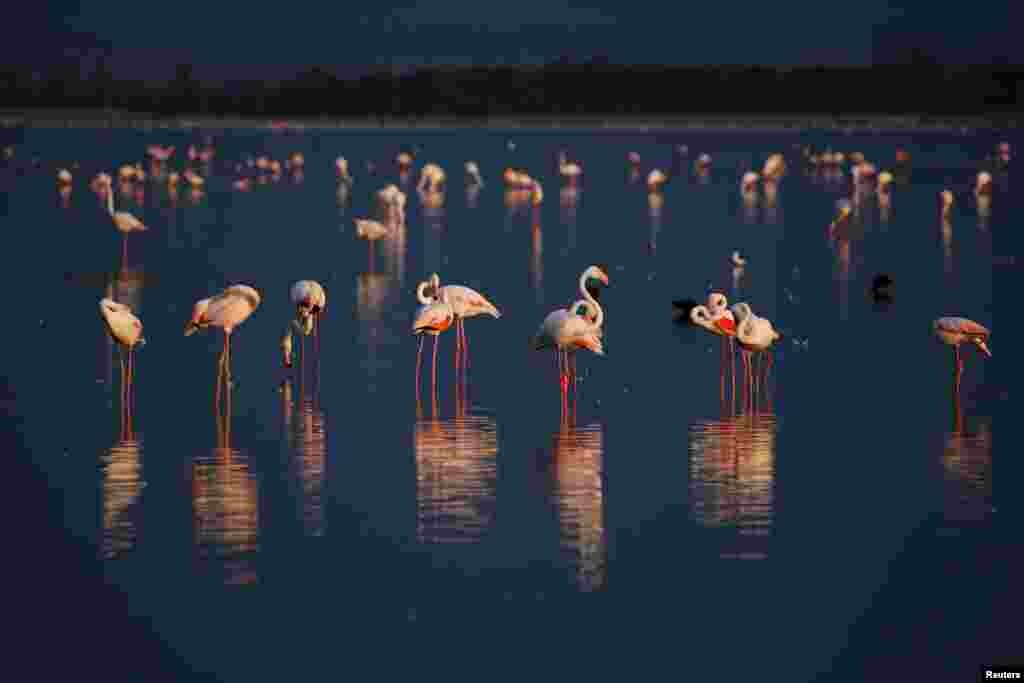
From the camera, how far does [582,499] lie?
11.4 m

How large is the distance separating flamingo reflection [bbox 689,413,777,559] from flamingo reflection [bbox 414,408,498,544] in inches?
39.5

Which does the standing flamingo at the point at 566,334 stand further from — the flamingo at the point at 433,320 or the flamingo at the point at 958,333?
the flamingo at the point at 958,333

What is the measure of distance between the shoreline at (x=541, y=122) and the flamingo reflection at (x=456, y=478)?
62.0 meters

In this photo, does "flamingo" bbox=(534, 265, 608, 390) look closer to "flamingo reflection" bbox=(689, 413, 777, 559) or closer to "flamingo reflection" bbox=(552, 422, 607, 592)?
"flamingo reflection" bbox=(552, 422, 607, 592)

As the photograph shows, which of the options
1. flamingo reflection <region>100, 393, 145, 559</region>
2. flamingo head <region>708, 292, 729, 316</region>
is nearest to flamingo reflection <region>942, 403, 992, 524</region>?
flamingo head <region>708, 292, 729, 316</region>

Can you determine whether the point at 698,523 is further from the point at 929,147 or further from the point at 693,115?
the point at 693,115

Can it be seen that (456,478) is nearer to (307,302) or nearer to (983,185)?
(307,302)

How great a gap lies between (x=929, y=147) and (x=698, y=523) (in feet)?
173

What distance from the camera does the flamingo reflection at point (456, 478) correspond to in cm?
1077

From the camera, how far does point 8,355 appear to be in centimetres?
1644

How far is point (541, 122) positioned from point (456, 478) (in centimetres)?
6974

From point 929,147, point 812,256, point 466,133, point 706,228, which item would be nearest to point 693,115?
point 466,133

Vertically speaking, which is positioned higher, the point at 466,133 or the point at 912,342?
the point at 466,133

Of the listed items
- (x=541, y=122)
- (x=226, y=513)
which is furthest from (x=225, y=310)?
(x=541, y=122)
